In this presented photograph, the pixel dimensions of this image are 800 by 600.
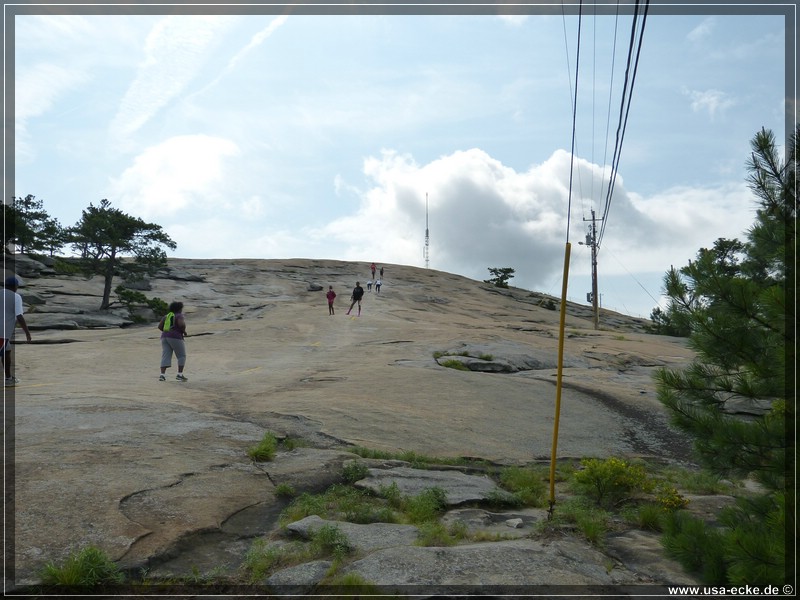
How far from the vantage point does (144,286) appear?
40.0 m

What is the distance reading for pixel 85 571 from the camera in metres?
4.06

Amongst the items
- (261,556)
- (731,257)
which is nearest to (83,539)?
(261,556)

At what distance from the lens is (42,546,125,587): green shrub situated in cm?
396

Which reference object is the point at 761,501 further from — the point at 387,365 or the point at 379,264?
the point at 379,264

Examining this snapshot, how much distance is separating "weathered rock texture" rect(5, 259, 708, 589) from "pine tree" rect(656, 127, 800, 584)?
1.05 meters

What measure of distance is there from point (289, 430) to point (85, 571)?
15.9 feet

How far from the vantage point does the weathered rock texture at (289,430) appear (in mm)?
4637

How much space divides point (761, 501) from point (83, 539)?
5.36 m

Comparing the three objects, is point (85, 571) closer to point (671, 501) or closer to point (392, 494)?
point (392, 494)

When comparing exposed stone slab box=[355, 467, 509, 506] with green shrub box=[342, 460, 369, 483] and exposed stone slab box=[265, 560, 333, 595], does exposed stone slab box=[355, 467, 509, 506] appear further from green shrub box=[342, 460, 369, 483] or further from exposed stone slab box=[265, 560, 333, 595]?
exposed stone slab box=[265, 560, 333, 595]

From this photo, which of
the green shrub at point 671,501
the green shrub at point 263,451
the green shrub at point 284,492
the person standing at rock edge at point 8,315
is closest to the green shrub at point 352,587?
the green shrub at point 284,492

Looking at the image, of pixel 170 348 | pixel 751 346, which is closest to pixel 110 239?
pixel 170 348

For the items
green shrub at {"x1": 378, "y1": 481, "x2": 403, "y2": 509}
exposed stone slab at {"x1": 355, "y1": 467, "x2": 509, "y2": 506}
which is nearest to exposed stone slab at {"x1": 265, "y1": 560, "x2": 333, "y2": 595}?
green shrub at {"x1": 378, "y1": 481, "x2": 403, "y2": 509}

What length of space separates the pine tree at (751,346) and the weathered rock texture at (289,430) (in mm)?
1048
